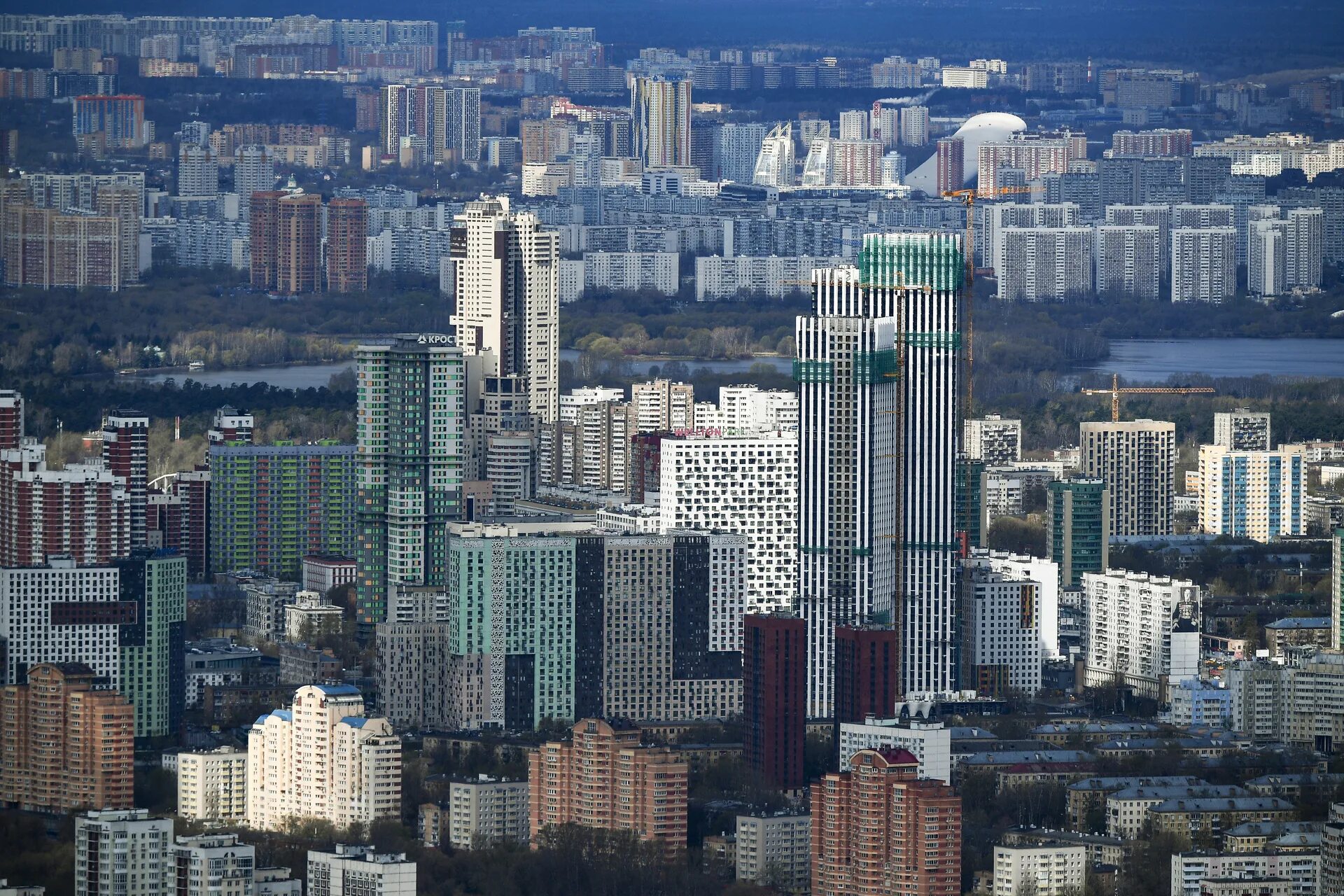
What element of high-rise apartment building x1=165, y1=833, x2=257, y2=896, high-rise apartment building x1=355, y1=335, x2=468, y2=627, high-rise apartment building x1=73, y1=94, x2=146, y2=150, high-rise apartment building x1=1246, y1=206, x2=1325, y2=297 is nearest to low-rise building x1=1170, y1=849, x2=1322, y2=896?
high-rise apartment building x1=165, y1=833, x2=257, y2=896

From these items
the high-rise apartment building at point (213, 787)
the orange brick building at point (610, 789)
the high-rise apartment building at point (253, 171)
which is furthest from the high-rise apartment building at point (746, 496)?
the high-rise apartment building at point (253, 171)

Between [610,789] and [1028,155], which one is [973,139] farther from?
[610,789]

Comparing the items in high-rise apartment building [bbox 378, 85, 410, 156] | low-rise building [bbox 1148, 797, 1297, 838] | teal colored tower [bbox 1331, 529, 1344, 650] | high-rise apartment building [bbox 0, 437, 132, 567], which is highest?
high-rise apartment building [bbox 378, 85, 410, 156]

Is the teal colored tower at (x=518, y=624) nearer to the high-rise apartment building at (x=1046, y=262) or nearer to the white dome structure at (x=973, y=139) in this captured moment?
the high-rise apartment building at (x=1046, y=262)

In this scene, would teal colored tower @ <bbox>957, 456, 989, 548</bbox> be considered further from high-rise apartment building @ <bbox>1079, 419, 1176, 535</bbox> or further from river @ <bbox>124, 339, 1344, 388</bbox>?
river @ <bbox>124, 339, 1344, 388</bbox>

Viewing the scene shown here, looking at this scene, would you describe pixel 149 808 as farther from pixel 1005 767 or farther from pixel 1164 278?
pixel 1164 278

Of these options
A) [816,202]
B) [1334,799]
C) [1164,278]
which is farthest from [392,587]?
[816,202]
